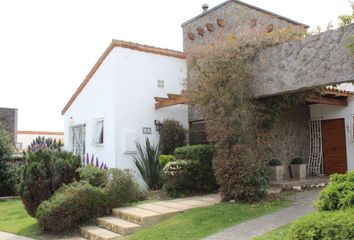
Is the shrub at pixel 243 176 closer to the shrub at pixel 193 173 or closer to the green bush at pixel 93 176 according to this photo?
the shrub at pixel 193 173

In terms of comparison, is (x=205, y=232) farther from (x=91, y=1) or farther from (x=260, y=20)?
(x=260, y=20)

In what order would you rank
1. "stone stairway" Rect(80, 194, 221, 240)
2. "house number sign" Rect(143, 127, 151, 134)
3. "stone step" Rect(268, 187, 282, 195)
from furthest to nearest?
"house number sign" Rect(143, 127, 151, 134) < "stone step" Rect(268, 187, 282, 195) < "stone stairway" Rect(80, 194, 221, 240)

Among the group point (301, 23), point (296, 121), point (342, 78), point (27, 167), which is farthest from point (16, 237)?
point (301, 23)

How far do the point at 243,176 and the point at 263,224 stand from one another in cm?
198

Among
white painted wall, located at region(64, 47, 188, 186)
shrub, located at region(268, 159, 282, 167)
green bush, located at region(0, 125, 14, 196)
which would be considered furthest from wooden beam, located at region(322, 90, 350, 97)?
green bush, located at region(0, 125, 14, 196)

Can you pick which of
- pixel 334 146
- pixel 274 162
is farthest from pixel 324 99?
pixel 274 162

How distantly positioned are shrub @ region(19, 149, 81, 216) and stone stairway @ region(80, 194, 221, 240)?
159 centimetres

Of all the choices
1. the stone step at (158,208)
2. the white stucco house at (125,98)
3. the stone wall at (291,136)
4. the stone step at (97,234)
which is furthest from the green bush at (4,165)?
the stone wall at (291,136)

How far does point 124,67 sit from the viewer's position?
1355 cm

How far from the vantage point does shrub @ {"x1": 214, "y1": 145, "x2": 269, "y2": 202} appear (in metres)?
9.60

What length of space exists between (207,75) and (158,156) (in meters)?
4.44

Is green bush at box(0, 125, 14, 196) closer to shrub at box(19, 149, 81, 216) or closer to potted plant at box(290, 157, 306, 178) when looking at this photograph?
shrub at box(19, 149, 81, 216)

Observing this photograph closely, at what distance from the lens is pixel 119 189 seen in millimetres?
10758

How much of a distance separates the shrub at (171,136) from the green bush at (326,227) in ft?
28.4
